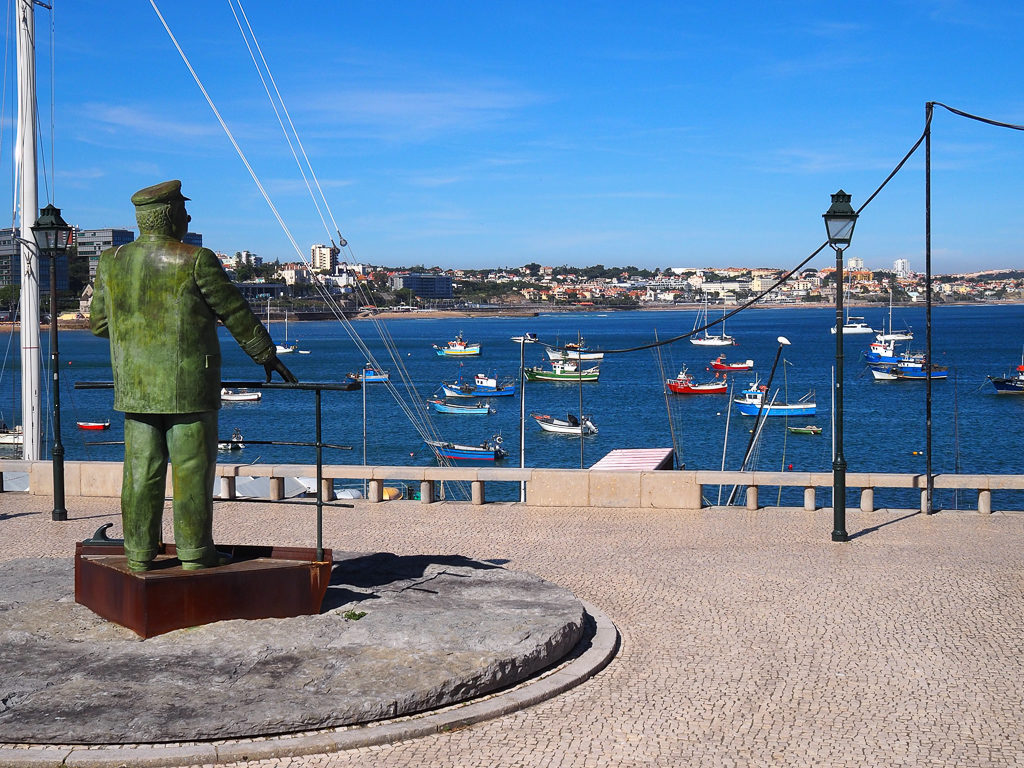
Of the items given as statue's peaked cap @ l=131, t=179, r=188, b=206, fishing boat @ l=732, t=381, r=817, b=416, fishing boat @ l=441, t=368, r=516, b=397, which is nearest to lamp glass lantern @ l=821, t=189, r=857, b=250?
statue's peaked cap @ l=131, t=179, r=188, b=206

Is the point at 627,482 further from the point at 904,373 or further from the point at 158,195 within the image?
the point at 904,373

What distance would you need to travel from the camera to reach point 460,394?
7769 centimetres

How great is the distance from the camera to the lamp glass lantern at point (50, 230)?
1405 centimetres

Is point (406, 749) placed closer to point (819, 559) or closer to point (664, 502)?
point (819, 559)

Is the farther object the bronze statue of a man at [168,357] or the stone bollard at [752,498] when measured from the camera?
the stone bollard at [752,498]

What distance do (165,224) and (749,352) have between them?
126 metres

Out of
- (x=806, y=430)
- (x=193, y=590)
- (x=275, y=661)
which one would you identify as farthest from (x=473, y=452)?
(x=275, y=661)

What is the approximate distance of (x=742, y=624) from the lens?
9.20 metres

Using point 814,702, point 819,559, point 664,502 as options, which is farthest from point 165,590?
point 664,502

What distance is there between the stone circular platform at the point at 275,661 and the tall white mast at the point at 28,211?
1322 cm

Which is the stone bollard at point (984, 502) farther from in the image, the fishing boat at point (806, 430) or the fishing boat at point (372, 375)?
the fishing boat at point (806, 430)

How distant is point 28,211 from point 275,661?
16.9m

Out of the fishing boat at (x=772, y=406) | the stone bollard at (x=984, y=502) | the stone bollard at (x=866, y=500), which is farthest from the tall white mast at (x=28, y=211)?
the fishing boat at (x=772, y=406)

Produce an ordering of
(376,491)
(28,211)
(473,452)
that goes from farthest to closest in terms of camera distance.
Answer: (473,452)
(28,211)
(376,491)
